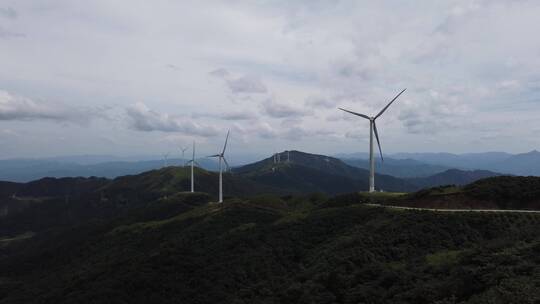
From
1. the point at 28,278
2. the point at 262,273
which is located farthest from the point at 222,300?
the point at 28,278

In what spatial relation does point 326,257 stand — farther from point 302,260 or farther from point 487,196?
point 487,196

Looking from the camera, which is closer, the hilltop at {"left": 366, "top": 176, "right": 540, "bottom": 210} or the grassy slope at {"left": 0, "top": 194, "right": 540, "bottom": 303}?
the grassy slope at {"left": 0, "top": 194, "right": 540, "bottom": 303}

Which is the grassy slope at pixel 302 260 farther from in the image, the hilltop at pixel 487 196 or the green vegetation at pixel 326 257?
the hilltop at pixel 487 196

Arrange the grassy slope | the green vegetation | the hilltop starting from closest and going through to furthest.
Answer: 1. the grassy slope
2. the green vegetation
3. the hilltop

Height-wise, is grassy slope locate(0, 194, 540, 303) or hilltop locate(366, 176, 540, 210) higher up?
hilltop locate(366, 176, 540, 210)

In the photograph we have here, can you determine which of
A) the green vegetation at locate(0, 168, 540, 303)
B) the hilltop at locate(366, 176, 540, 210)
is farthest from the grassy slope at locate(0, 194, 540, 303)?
the hilltop at locate(366, 176, 540, 210)

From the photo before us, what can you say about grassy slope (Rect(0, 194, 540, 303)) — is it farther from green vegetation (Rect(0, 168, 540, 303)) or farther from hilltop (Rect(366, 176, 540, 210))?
hilltop (Rect(366, 176, 540, 210))

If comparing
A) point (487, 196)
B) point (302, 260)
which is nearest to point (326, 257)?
point (302, 260)

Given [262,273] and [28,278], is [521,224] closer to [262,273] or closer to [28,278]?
[262,273]

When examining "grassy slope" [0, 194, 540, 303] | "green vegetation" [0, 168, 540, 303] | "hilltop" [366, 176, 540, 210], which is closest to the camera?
"grassy slope" [0, 194, 540, 303]
